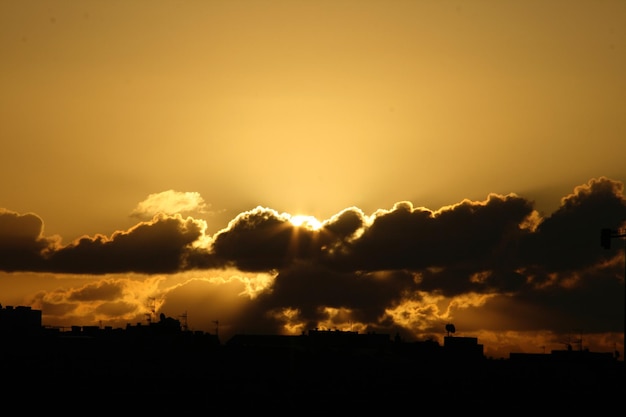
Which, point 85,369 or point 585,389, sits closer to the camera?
point 85,369

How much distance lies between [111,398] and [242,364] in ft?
133

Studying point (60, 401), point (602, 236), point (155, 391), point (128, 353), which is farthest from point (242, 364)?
point (602, 236)

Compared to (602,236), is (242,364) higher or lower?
lower

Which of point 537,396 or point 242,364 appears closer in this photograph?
point 537,396

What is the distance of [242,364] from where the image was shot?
197 meters

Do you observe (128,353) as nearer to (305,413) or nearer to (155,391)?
(155,391)

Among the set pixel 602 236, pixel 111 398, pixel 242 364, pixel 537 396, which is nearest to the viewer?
pixel 602 236

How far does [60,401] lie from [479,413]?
189 ft

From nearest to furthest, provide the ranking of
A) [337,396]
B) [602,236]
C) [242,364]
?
[602,236], [337,396], [242,364]

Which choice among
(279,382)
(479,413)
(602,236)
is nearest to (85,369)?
(279,382)

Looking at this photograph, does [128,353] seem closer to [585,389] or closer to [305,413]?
[305,413]

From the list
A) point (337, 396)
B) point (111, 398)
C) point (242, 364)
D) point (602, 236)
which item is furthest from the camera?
point (242, 364)

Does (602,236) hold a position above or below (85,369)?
above

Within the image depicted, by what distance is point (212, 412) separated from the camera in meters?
153
